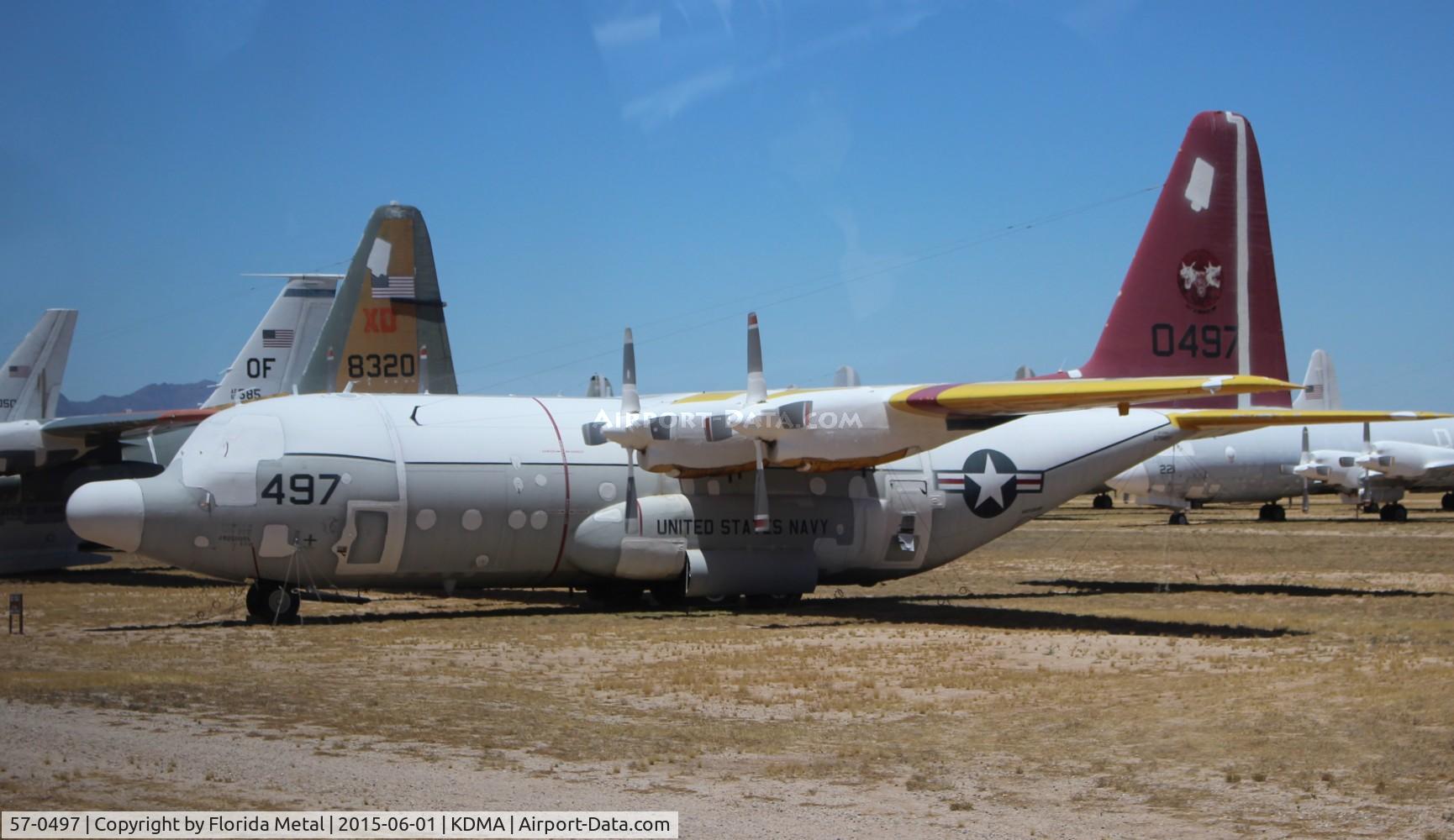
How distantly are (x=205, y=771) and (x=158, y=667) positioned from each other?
5980 millimetres

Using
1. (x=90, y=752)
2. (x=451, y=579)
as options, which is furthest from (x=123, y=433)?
(x=90, y=752)

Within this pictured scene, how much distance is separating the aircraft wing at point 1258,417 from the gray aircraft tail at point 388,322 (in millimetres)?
13496

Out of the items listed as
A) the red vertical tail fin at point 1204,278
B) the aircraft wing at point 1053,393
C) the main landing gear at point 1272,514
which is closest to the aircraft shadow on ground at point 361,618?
the aircraft wing at point 1053,393

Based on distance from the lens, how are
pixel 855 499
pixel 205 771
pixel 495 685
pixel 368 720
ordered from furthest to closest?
pixel 855 499, pixel 495 685, pixel 368 720, pixel 205 771

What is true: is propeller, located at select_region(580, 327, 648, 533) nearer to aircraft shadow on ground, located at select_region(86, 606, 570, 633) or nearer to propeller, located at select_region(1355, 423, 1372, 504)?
aircraft shadow on ground, located at select_region(86, 606, 570, 633)

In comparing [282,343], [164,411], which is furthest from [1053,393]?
[282,343]

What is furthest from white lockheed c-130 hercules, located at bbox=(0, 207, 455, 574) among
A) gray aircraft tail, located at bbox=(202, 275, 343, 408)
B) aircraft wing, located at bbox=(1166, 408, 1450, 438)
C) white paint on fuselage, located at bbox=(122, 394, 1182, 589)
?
aircraft wing, located at bbox=(1166, 408, 1450, 438)

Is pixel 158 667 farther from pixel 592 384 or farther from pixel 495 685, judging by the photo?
pixel 592 384

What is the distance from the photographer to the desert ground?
861 centimetres

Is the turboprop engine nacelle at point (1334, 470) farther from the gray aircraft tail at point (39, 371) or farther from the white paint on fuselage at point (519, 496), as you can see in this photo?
the gray aircraft tail at point (39, 371)

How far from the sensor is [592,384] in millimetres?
25422

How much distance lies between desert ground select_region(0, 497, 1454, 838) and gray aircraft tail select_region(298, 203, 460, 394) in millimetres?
5344

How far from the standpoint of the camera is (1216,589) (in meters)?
24.9

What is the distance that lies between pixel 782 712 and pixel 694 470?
8575 millimetres
